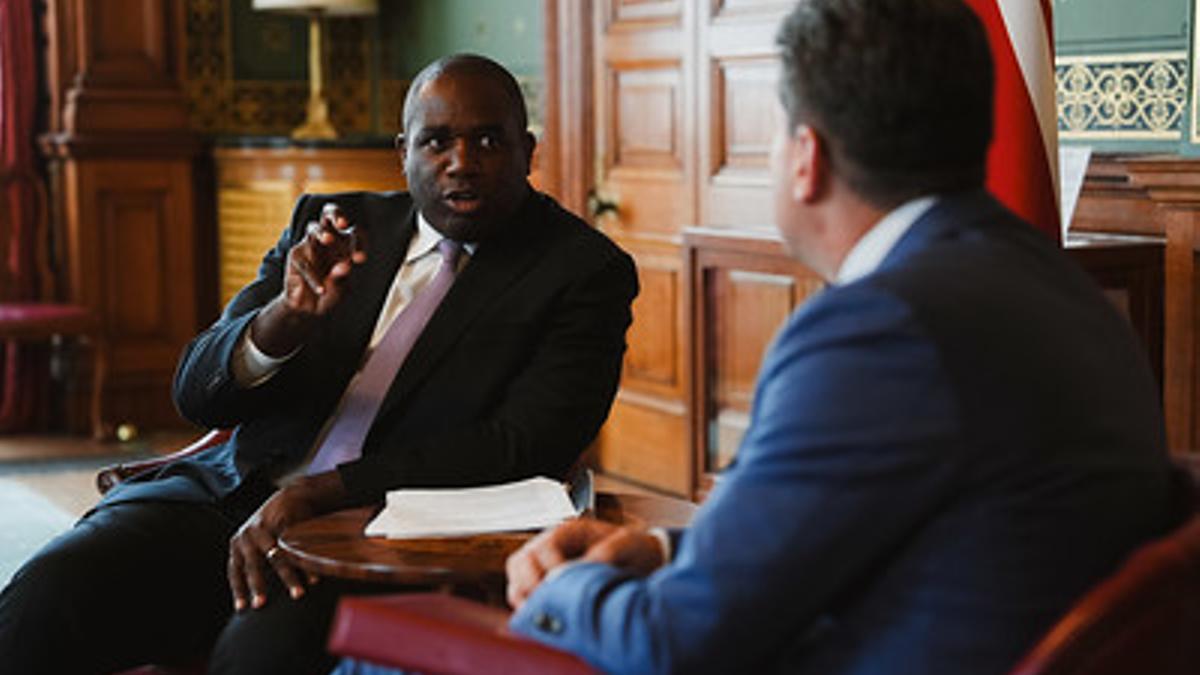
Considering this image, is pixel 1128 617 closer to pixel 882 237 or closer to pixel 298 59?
pixel 882 237

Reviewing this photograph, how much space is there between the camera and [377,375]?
110 inches

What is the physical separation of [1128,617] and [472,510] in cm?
115

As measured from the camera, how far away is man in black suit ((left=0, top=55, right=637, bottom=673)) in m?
2.65

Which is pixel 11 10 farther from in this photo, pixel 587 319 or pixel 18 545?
pixel 587 319

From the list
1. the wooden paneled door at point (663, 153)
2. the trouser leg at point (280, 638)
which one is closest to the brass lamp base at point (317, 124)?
the wooden paneled door at point (663, 153)

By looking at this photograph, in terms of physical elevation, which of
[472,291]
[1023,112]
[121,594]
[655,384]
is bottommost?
[655,384]

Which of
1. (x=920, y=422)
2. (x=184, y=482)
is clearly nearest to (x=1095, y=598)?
(x=920, y=422)

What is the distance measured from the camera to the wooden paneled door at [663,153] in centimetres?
520

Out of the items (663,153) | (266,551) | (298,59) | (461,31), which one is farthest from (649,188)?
(266,551)

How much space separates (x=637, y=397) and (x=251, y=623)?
348 centimetres

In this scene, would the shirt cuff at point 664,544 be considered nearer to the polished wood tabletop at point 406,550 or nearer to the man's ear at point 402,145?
the polished wood tabletop at point 406,550

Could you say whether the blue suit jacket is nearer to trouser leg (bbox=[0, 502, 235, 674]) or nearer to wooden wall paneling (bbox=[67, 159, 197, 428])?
trouser leg (bbox=[0, 502, 235, 674])

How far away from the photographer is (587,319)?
2742 mm

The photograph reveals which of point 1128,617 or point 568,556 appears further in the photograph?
point 568,556
